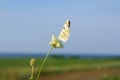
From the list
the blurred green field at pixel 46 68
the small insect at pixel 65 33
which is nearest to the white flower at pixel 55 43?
the small insect at pixel 65 33

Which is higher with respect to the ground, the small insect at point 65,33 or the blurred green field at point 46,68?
the small insect at point 65,33

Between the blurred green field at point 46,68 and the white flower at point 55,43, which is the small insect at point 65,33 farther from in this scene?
the blurred green field at point 46,68

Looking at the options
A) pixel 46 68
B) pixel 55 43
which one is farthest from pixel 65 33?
pixel 46 68

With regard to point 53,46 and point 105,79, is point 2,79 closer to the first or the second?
point 105,79

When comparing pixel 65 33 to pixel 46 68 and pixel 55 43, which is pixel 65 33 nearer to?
pixel 55 43

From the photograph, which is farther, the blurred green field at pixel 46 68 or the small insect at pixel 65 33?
the blurred green field at pixel 46 68

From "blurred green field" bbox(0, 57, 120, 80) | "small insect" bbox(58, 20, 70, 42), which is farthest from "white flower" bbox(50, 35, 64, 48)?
"blurred green field" bbox(0, 57, 120, 80)

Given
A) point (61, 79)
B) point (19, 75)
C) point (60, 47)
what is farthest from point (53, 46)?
point (19, 75)

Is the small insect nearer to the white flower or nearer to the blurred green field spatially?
the white flower

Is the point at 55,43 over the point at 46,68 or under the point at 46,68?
over

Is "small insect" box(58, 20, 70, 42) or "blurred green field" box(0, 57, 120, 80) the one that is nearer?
"small insect" box(58, 20, 70, 42)

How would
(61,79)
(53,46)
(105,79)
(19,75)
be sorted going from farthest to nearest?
(19,75) → (61,79) → (105,79) → (53,46)
